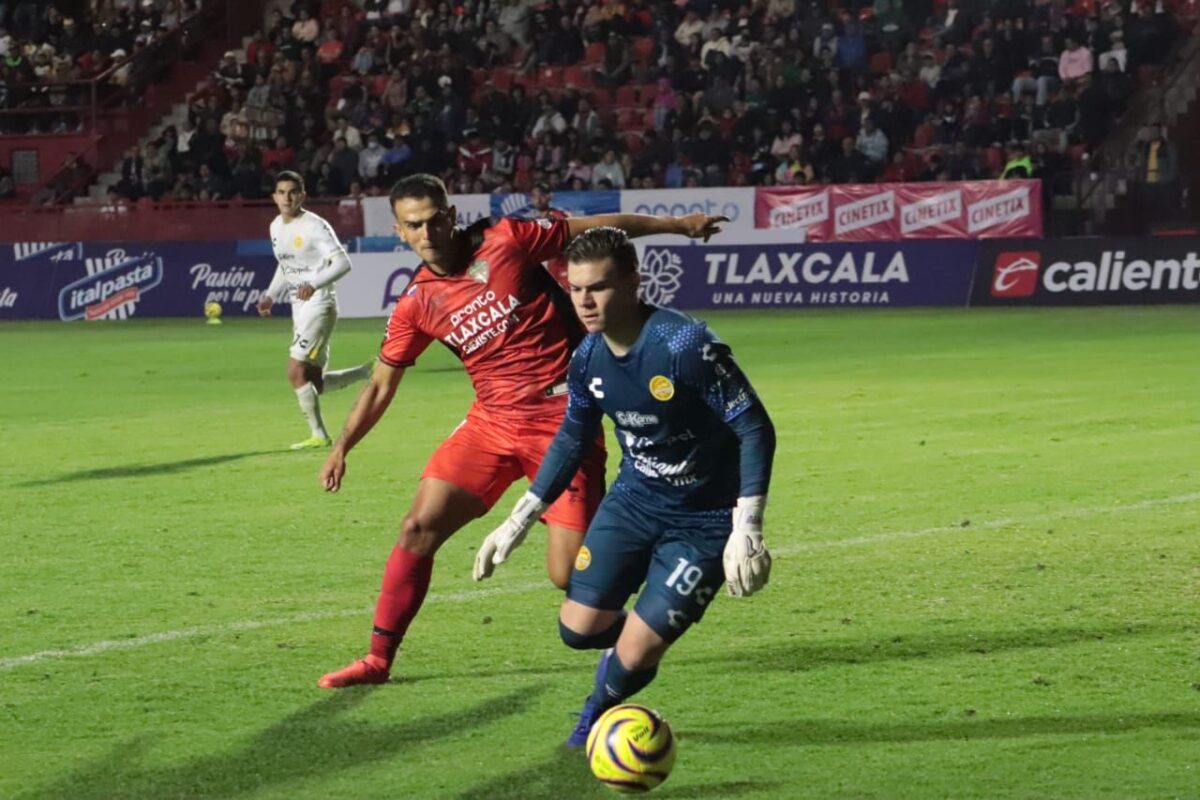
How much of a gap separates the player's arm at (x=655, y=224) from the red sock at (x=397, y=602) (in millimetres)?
1411

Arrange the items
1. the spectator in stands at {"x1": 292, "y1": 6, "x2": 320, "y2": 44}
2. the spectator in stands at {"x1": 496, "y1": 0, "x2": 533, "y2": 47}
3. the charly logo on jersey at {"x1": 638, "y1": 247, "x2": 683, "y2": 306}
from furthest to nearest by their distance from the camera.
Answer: the spectator in stands at {"x1": 292, "y1": 6, "x2": 320, "y2": 44}
the spectator in stands at {"x1": 496, "y1": 0, "x2": 533, "y2": 47}
the charly logo on jersey at {"x1": 638, "y1": 247, "x2": 683, "y2": 306}

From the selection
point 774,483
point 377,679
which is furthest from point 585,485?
point 774,483

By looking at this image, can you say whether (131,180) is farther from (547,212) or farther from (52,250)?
(547,212)

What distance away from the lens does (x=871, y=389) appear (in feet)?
58.5

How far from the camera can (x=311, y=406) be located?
14891mm

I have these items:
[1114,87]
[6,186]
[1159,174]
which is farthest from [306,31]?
[1159,174]

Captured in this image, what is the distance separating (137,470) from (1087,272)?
1862cm

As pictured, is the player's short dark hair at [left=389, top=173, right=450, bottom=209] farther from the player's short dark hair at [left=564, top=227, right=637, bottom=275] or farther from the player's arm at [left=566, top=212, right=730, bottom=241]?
the player's short dark hair at [left=564, top=227, right=637, bottom=275]

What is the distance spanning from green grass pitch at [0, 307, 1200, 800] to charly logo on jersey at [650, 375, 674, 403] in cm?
112

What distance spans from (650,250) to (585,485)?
23524 mm

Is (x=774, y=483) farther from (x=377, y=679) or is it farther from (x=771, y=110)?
(x=771, y=110)

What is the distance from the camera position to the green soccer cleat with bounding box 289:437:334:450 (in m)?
14.7

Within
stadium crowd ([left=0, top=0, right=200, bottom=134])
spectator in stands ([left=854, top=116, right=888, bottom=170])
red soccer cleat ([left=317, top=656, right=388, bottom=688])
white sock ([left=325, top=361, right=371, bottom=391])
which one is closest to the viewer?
red soccer cleat ([left=317, top=656, right=388, bottom=688])

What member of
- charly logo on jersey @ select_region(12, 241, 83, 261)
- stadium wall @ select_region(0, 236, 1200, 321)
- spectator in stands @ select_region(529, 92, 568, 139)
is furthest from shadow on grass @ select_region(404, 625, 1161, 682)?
charly logo on jersey @ select_region(12, 241, 83, 261)
